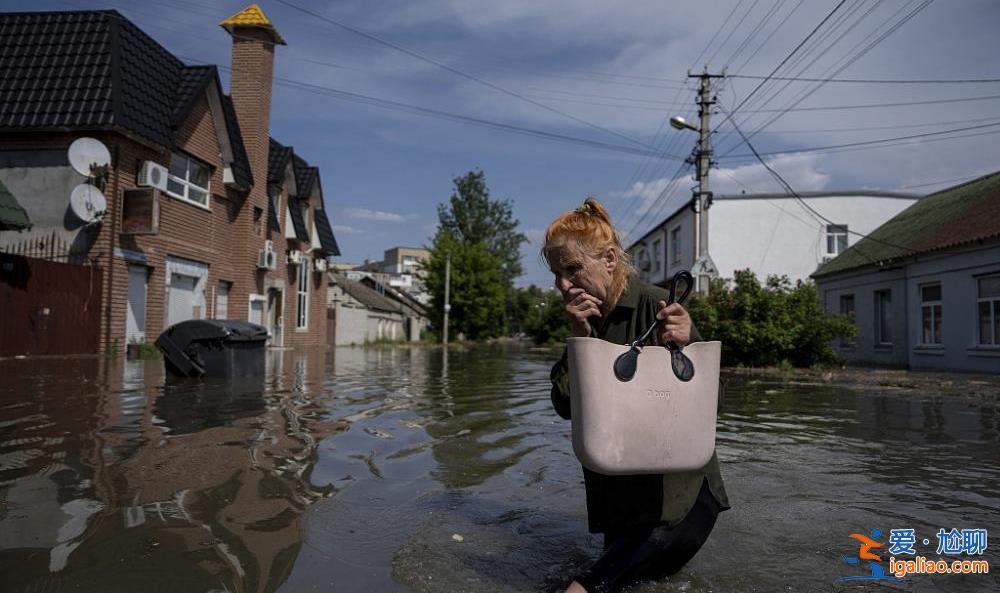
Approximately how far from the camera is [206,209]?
19219 millimetres

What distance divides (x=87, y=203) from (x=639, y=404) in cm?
1531

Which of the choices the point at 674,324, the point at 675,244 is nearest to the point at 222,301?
the point at 674,324

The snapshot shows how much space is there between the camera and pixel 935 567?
Result: 2.90 meters

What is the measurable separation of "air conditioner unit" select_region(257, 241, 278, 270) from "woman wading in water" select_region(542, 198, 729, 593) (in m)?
21.1

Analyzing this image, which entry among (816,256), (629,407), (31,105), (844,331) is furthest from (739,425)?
(816,256)

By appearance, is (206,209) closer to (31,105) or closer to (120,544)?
(31,105)

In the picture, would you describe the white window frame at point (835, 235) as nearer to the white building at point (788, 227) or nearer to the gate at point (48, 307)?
the white building at point (788, 227)

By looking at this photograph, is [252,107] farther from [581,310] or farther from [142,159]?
[581,310]

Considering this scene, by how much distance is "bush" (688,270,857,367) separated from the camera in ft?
56.0

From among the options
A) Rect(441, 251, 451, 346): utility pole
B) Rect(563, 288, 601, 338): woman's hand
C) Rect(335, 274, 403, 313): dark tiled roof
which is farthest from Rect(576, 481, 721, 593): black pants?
Rect(441, 251, 451, 346): utility pole

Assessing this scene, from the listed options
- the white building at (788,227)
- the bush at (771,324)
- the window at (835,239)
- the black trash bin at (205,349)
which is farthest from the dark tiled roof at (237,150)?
the window at (835,239)

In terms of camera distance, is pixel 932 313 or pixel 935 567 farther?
pixel 932 313

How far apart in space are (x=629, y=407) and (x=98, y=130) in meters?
16.2

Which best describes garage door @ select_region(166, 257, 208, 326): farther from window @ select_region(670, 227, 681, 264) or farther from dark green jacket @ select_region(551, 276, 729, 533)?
window @ select_region(670, 227, 681, 264)
